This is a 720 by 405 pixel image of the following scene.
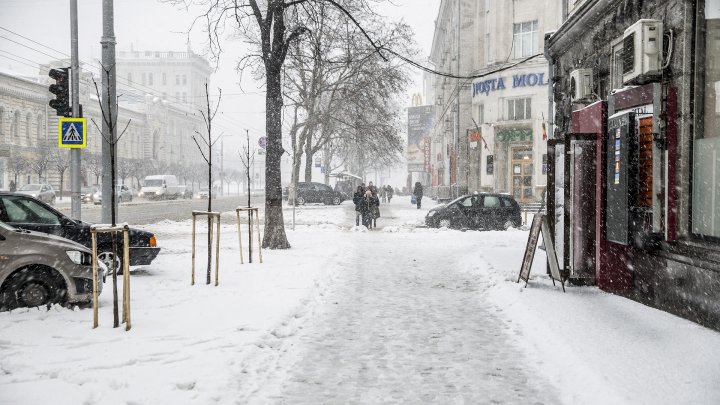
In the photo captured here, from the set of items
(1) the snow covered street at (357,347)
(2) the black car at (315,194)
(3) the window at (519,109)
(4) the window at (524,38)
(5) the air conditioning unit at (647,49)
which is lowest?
(1) the snow covered street at (357,347)

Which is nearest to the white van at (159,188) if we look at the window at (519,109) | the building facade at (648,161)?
the window at (519,109)

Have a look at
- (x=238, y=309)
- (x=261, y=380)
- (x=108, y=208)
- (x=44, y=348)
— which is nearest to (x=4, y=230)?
(x=44, y=348)

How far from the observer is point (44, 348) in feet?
18.5

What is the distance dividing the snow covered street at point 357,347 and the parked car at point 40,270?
1.00ft

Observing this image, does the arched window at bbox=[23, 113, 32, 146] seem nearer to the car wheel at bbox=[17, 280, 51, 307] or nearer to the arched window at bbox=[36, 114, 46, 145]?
the arched window at bbox=[36, 114, 46, 145]

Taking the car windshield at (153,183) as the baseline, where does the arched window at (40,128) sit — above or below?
above

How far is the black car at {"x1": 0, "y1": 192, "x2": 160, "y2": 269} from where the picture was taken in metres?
8.93

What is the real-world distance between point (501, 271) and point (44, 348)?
24.8 ft

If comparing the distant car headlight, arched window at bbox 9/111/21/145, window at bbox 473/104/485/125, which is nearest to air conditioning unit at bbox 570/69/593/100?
the distant car headlight

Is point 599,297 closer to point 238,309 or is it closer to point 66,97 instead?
point 238,309

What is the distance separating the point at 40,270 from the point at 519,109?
99.7ft

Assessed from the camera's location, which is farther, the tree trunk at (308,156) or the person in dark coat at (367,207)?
the tree trunk at (308,156)

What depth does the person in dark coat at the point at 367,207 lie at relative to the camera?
2284 cm

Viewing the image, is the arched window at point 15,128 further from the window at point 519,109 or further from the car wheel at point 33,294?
the car wheel at point 33,294
